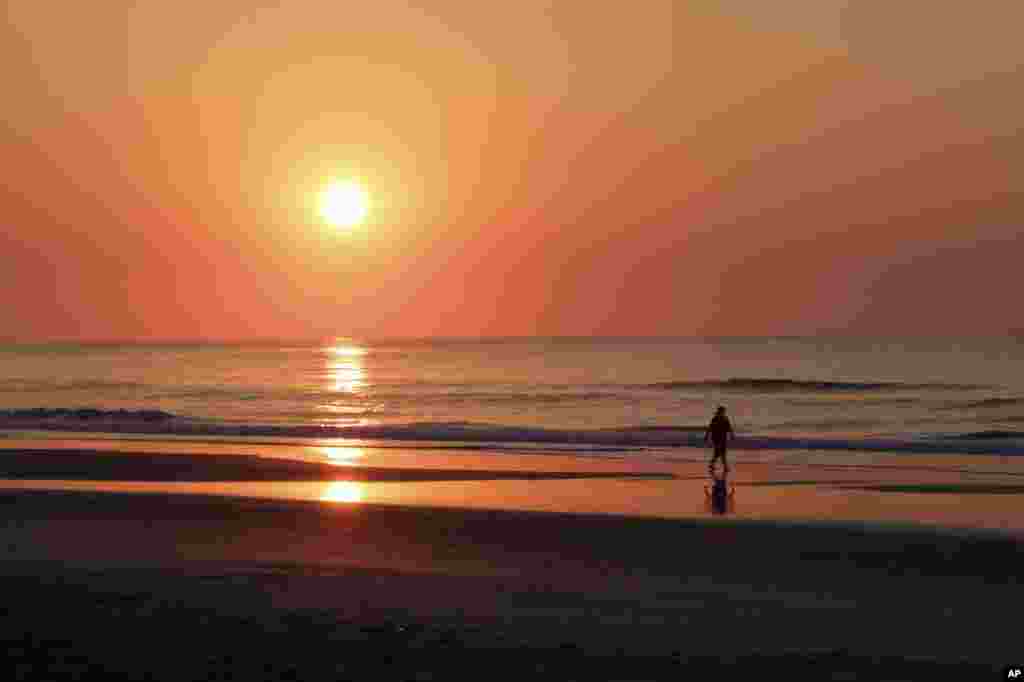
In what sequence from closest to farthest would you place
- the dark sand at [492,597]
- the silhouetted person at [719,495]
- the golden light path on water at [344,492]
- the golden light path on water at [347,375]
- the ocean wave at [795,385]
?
the dark sand at [492,597], the silhouetted person at [719,495], the golden light path on water at [344,492], the ocean wave at [795,385], the golden light path on water at [347,375]

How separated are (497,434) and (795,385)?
44.2 meters

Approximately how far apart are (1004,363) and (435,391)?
55846 mm

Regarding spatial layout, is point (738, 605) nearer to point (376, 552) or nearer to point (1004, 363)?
point (376, 552)

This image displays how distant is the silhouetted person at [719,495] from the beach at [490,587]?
51 cm

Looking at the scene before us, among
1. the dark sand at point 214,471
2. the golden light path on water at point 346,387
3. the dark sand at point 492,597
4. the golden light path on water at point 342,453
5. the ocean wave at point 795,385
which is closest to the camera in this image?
the dark sand at point 492,597

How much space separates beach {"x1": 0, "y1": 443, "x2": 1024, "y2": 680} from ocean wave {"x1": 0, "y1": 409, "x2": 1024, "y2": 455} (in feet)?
46.1

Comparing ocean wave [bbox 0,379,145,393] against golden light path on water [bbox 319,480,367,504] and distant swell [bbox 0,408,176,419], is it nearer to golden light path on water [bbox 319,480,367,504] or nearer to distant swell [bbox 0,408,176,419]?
distant swell [bbox 0,408,176,419]

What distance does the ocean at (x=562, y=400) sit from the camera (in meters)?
44.8

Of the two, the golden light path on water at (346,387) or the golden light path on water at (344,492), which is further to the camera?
the golden light path on water at (346,387)

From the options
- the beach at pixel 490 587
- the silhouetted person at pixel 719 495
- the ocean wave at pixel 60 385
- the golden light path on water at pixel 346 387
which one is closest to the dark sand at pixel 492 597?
the beach at pixel 490 587

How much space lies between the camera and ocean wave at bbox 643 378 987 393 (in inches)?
3219

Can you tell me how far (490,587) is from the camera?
14367 mm

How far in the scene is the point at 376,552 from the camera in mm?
16734

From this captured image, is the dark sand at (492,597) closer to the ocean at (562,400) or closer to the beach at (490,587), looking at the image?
the beach at (490,587)
